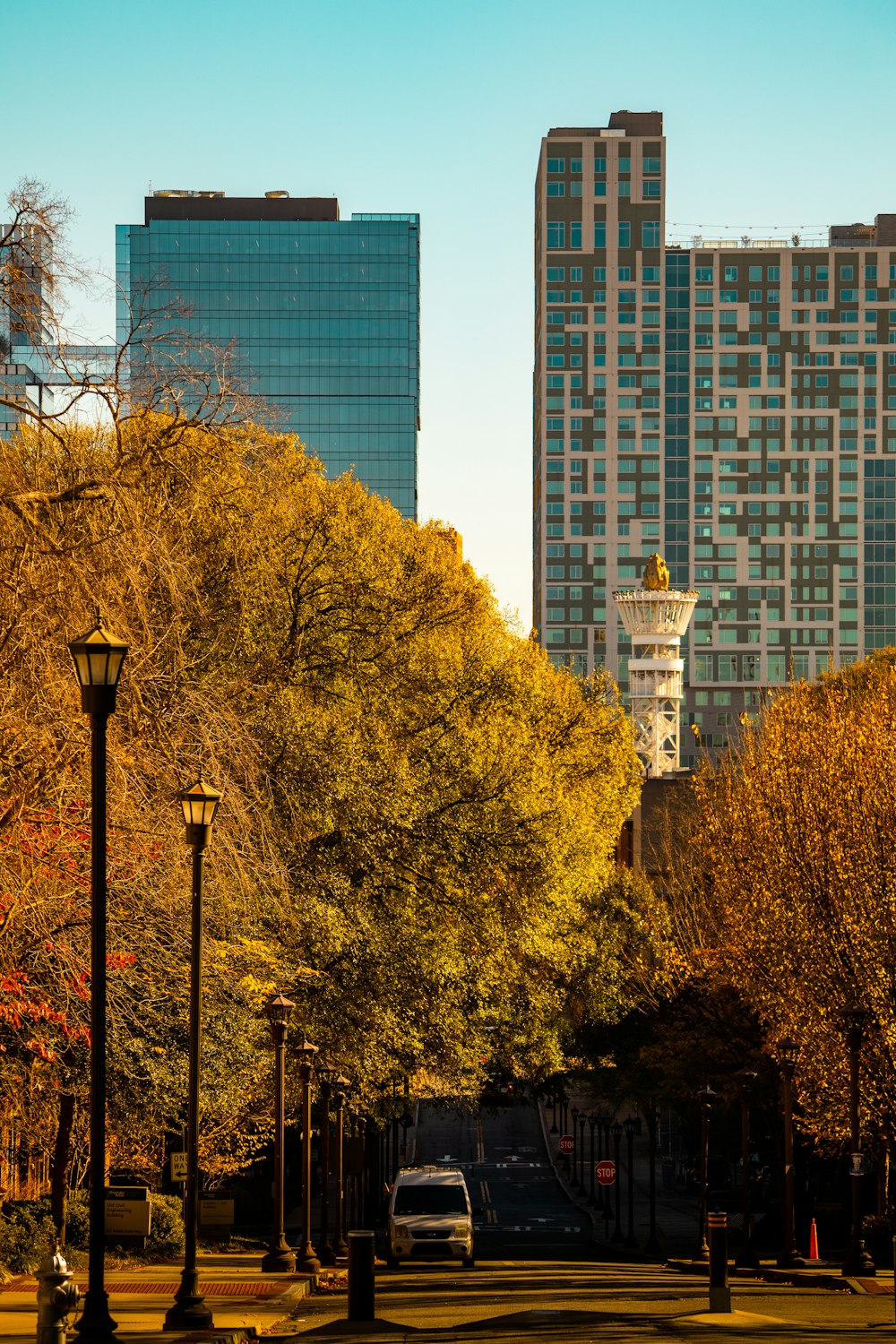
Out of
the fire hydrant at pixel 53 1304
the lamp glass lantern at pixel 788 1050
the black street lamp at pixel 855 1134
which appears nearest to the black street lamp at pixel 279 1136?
the black street lamp at pixel 855 1134

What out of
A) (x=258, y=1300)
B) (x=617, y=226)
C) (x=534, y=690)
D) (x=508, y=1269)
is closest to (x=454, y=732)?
(x=534, y=690)

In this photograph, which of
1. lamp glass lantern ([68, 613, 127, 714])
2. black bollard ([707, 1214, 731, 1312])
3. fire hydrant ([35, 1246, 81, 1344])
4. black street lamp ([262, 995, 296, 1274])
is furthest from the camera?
black street lamp ([262, 995, 296, 1274])

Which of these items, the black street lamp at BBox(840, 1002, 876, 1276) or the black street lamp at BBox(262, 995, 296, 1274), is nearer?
the black street lamp at BBox(262, 995, 296, 1274)

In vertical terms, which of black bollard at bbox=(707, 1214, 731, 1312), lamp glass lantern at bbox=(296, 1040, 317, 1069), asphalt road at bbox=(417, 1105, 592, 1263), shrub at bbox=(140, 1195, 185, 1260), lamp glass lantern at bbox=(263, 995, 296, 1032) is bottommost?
asphalt road at bbox=(417, 1105, 592, 1263)

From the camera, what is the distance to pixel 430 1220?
33.7m

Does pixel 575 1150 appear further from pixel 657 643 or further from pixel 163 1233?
pixel 163 1233

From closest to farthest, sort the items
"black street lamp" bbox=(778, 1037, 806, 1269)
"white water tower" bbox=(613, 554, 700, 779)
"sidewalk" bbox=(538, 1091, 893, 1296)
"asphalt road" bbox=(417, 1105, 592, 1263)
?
"sidewalk" bbox=(538, 1091, 893, 1296) → "black street lamp" bbox=(778, 1037, 806, 1269) → "asphalt road" bbox=(417, 1105, 592, 1263) → "white water tower" bbox=(613, 554, 700, 779)

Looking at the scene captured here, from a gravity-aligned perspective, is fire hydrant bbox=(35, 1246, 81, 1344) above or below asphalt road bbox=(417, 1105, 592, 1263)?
above

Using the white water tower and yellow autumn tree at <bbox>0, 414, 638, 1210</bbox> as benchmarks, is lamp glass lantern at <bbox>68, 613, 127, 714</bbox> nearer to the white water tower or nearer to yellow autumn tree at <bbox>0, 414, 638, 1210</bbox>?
yellow autumn tree at <bbox>0, 414, 638, 1210</bbox>

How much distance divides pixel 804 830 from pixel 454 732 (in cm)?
790

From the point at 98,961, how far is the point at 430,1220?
22198 mm

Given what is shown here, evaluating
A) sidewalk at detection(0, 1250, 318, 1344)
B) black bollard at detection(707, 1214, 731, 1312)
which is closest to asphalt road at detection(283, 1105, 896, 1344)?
black bollard at detection(707, 1214, 731, 1312)

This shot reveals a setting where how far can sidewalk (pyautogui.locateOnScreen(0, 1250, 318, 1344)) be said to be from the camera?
16.6 m

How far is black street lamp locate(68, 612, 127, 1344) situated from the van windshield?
842 inches
